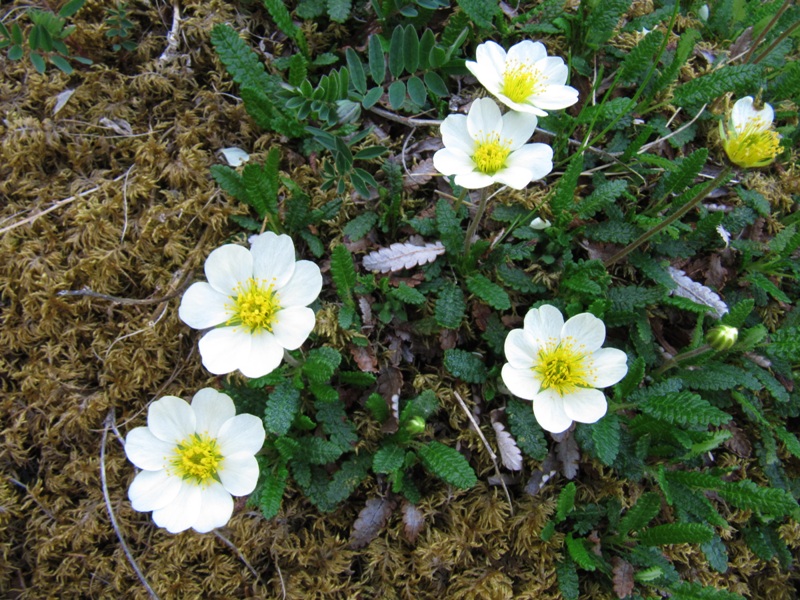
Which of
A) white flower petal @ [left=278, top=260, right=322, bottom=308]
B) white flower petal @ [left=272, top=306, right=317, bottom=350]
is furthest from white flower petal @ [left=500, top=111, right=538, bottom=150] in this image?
white flower petal @ [left=272, top=306, right=317, bottom=350]

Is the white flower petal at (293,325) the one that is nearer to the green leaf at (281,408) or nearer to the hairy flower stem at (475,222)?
the green leaf at (281,408)

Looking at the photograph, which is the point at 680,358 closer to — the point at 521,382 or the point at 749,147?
the point at 521,382

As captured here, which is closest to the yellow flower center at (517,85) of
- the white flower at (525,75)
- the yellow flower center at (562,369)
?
the white flower at (525,75)

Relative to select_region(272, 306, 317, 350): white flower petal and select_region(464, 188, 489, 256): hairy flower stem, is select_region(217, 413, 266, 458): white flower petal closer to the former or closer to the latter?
select_region(272, 306, 317, 350): white flower petal

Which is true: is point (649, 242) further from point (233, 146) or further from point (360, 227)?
point (233, 146)

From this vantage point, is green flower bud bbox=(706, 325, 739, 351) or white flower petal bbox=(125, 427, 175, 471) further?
green flower bud bbox=(706, 325, 739, 351)

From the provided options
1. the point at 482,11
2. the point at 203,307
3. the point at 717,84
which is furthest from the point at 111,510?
the point at 717,84
